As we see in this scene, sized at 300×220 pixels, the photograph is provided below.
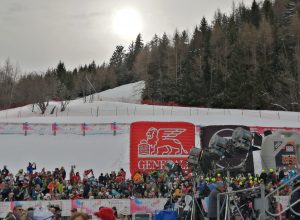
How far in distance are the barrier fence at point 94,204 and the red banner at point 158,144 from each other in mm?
4387

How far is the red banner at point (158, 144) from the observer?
21.2 meters

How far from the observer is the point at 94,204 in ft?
53.7

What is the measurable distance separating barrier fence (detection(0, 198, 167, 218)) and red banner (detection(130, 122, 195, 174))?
439 cm

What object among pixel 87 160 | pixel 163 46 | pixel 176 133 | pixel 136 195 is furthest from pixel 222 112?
pixel 163 46

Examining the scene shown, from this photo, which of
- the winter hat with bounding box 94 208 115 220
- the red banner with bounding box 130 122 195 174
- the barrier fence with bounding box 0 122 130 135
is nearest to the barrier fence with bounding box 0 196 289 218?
the red banner with bounding box 130 122 195 174

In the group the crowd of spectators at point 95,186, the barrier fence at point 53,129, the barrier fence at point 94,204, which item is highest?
the barrier fence at point 53,129

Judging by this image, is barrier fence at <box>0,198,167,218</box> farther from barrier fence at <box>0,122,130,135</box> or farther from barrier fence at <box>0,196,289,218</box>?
barrier fence at <box>0,122,130,135</box>

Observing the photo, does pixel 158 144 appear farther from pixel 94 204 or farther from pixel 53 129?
pixel 53 129

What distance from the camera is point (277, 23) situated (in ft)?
255

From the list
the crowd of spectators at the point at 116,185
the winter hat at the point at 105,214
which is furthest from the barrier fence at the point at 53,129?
the winter hat at the point at 105,214

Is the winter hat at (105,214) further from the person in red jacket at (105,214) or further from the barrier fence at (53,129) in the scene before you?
the barrier fence at (53,129)

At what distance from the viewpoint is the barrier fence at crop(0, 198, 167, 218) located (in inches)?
619

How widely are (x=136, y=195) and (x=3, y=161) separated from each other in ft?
50.6

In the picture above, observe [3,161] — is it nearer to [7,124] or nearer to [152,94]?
[7,124]
